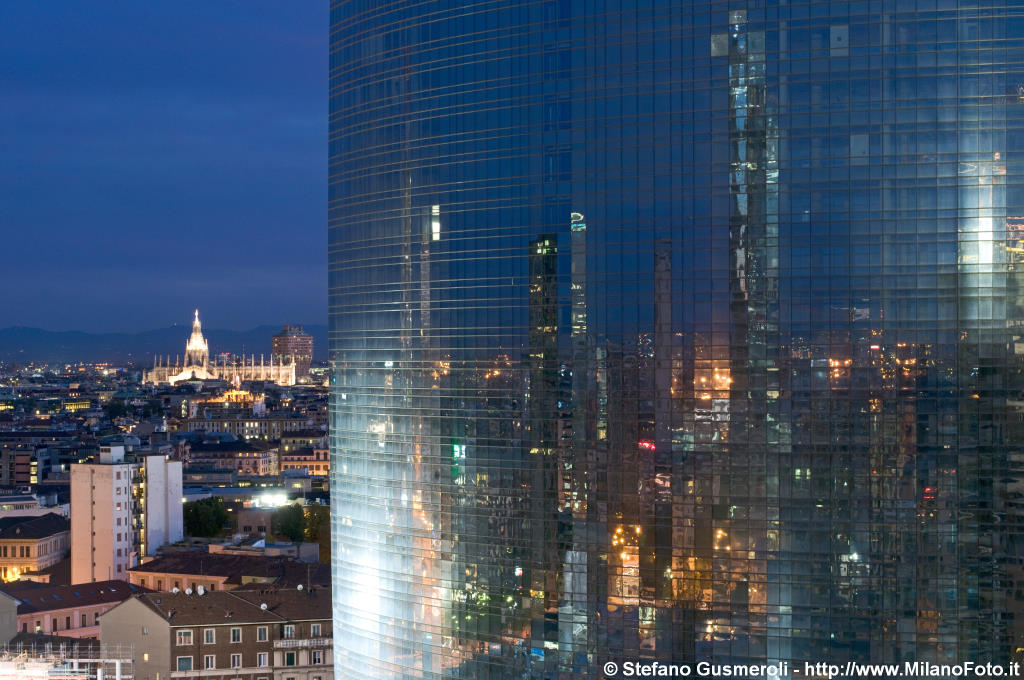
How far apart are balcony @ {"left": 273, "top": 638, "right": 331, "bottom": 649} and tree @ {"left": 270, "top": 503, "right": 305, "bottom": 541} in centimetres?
6129

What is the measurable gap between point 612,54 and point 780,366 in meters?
19.1

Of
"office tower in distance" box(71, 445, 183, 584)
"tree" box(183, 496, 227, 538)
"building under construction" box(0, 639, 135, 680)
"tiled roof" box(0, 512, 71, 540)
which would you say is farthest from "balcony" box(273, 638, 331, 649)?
"tree" box(183, 496, 227, 538)

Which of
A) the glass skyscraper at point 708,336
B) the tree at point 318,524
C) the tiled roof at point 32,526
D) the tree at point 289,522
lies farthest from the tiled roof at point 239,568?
the glass skyscraper at point 708,336

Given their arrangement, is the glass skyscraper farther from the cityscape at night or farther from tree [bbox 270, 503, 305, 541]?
tree [bbox 270, 503, 305, 541]

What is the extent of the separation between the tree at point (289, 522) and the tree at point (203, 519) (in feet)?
23.1

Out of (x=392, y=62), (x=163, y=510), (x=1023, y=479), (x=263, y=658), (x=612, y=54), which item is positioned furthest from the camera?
(x=163, y=510)

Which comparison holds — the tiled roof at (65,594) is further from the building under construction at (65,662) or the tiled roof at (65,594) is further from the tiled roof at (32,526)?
the tiled roof at (32,526)

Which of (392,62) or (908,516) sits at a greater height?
(392,62)

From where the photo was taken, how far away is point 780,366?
63656mm

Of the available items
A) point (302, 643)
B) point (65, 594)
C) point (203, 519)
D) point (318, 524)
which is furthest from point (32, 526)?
point (302, 643)

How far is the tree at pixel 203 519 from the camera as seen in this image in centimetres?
15988

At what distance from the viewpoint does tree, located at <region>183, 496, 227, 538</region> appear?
15988 cm

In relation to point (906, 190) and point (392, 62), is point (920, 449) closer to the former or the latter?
point (906, 190)

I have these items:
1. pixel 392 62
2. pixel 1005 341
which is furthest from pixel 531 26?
pixel 1005 341
